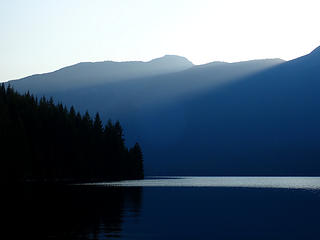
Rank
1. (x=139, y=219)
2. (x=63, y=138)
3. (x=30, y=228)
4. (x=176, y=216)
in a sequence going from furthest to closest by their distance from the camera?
1. (x=63, y=138)
2. (x=176, y=216)
3. (x=139, y=219)
4. (x=30, y=228)

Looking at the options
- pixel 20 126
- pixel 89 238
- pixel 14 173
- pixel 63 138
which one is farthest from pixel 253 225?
pixel 63 138

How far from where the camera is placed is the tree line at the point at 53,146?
409 feet

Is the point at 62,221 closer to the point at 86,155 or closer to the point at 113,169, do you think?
the point at 86,155

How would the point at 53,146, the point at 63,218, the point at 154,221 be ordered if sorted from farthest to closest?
the point at 53,146 → the point at 63,218 → the point at 154,221

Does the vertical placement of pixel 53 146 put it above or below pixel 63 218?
above

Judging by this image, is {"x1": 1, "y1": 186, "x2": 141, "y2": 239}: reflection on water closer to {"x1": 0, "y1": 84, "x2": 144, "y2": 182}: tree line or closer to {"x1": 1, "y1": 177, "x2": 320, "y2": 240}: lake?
{"x1": 1, "y1": 177, "x2": 320, "y2": 240}: lake

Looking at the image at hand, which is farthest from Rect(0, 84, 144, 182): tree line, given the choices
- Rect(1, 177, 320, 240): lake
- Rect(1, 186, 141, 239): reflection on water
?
Rect(1, 177, 320, 240): lake

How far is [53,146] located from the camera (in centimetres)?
14875

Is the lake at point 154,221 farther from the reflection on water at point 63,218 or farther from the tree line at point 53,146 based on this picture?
the tree line at point 53,146

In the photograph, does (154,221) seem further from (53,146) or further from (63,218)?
(53,146)

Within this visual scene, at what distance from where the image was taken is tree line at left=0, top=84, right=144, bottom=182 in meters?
125

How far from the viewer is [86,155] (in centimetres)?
16088

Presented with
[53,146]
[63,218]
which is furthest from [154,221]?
[53,146]

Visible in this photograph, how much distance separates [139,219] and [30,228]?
34.5 ft
